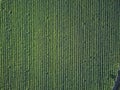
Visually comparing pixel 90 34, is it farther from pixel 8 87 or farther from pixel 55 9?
pixel 8 87

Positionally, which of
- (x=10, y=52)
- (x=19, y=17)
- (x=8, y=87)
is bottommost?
(x=8, y=87)

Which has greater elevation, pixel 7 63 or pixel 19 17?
pixel 19 17

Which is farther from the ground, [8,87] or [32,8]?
[32,8]

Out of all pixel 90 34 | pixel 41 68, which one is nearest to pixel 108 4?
pixel 90 34

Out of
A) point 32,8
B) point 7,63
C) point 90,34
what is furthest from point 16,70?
point 90,34

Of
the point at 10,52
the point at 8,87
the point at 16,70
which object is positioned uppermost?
the point at 10,52

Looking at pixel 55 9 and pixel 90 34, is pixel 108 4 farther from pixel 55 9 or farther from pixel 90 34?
pixel 55 9
